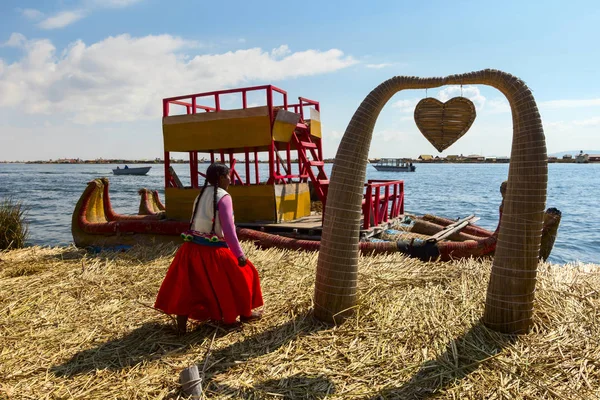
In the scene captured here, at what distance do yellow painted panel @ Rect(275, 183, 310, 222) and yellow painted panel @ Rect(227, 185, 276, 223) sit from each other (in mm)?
192

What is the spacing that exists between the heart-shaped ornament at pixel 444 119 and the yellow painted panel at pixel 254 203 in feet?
20.9

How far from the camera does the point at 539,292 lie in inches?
199

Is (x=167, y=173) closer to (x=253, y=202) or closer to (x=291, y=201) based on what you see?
(x=253, y=202)

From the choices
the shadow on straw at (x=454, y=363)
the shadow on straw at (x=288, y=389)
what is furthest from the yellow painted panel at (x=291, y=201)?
the shadow on straw at (x=288, y=389)

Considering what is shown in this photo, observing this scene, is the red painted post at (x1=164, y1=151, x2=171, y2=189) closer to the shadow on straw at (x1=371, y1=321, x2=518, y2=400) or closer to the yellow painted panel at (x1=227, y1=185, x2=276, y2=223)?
the yellow painted panel at (x1=227, y1=185, x2=276, y2=223)

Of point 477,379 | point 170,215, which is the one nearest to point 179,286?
point 477,379

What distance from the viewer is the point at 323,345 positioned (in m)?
4.31

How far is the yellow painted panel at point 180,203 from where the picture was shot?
1175cm

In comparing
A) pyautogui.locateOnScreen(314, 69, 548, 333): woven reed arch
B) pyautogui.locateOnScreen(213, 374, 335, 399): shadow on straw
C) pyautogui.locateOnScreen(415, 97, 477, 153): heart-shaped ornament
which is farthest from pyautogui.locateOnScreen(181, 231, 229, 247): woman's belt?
pyautogui.locateOnScreen(415, 97, 477, 153): heart-shaped ornament

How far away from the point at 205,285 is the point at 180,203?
25.4 feet

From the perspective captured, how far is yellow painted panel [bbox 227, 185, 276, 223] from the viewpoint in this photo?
10.7 metres

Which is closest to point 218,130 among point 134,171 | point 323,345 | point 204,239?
point 204,239

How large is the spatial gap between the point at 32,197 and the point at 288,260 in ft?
141

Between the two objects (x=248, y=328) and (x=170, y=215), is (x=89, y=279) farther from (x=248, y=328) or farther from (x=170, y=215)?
(x=170, y=215)
